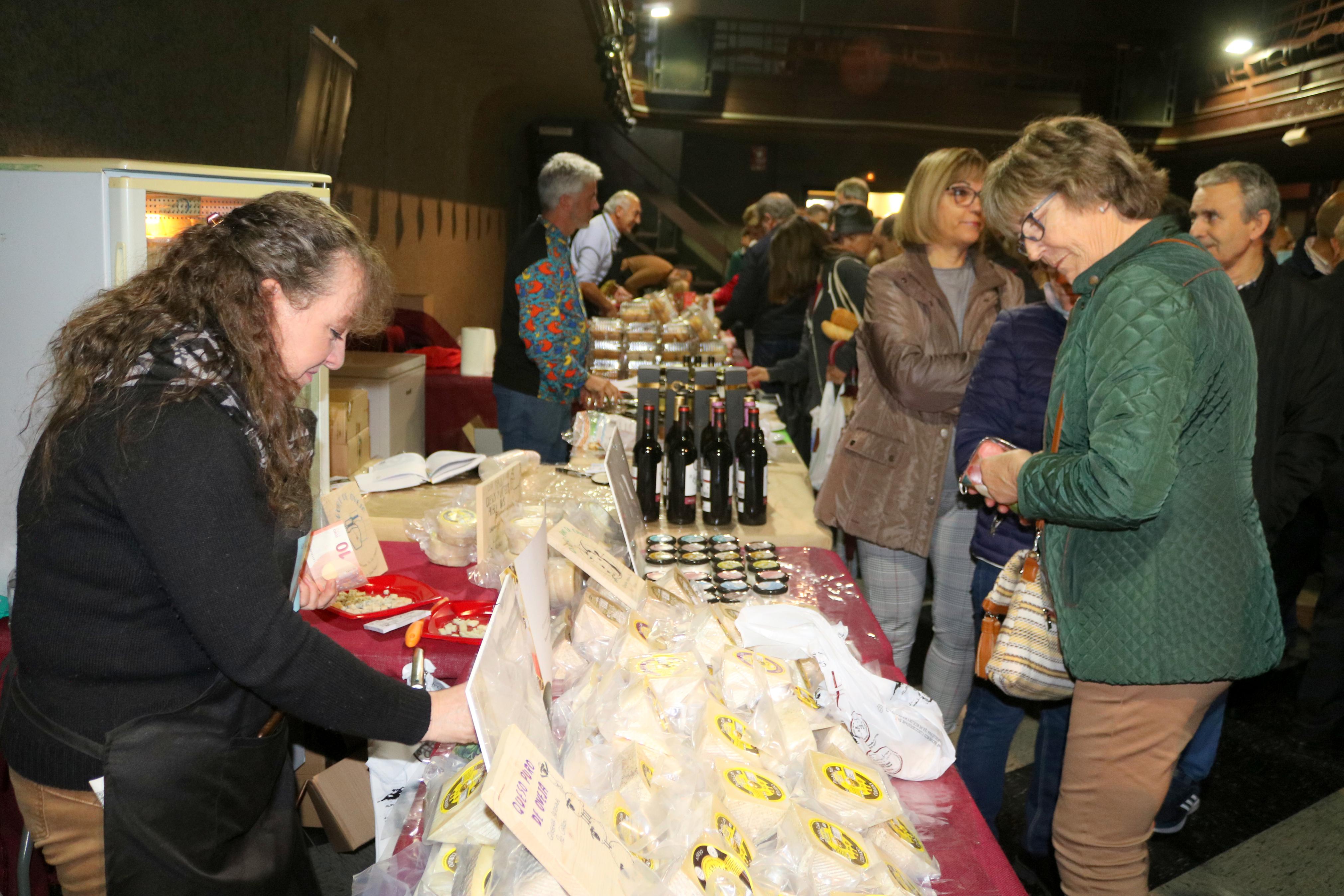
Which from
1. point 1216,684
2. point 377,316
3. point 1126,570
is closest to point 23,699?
point 377,316

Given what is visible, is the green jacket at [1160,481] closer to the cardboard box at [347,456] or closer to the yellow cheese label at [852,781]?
the yellow cheese label at [852,781]

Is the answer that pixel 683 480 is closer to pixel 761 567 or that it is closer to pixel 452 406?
pixel 761 567

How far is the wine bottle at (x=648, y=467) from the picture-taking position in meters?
2.56

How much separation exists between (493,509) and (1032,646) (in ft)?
3.91

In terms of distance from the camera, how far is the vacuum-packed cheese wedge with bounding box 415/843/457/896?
1078 mm

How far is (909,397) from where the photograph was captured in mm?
2508

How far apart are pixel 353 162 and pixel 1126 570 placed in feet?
15.1

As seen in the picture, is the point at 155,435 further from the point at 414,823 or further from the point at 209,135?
the point at 209,135

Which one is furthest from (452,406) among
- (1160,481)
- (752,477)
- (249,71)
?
(1160,481)

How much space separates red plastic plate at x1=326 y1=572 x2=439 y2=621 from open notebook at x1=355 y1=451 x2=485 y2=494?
685mm

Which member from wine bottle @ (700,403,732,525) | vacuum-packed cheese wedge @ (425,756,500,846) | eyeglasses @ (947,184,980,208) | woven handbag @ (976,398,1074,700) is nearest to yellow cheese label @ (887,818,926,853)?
vacuum-packed cheese wedge @ (425,756,500,846)

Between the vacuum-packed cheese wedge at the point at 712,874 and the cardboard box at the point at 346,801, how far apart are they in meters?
1.19

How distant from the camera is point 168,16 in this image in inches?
113

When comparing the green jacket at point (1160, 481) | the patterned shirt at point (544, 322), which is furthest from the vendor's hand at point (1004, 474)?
the patterned shirt at point (544, 322)
